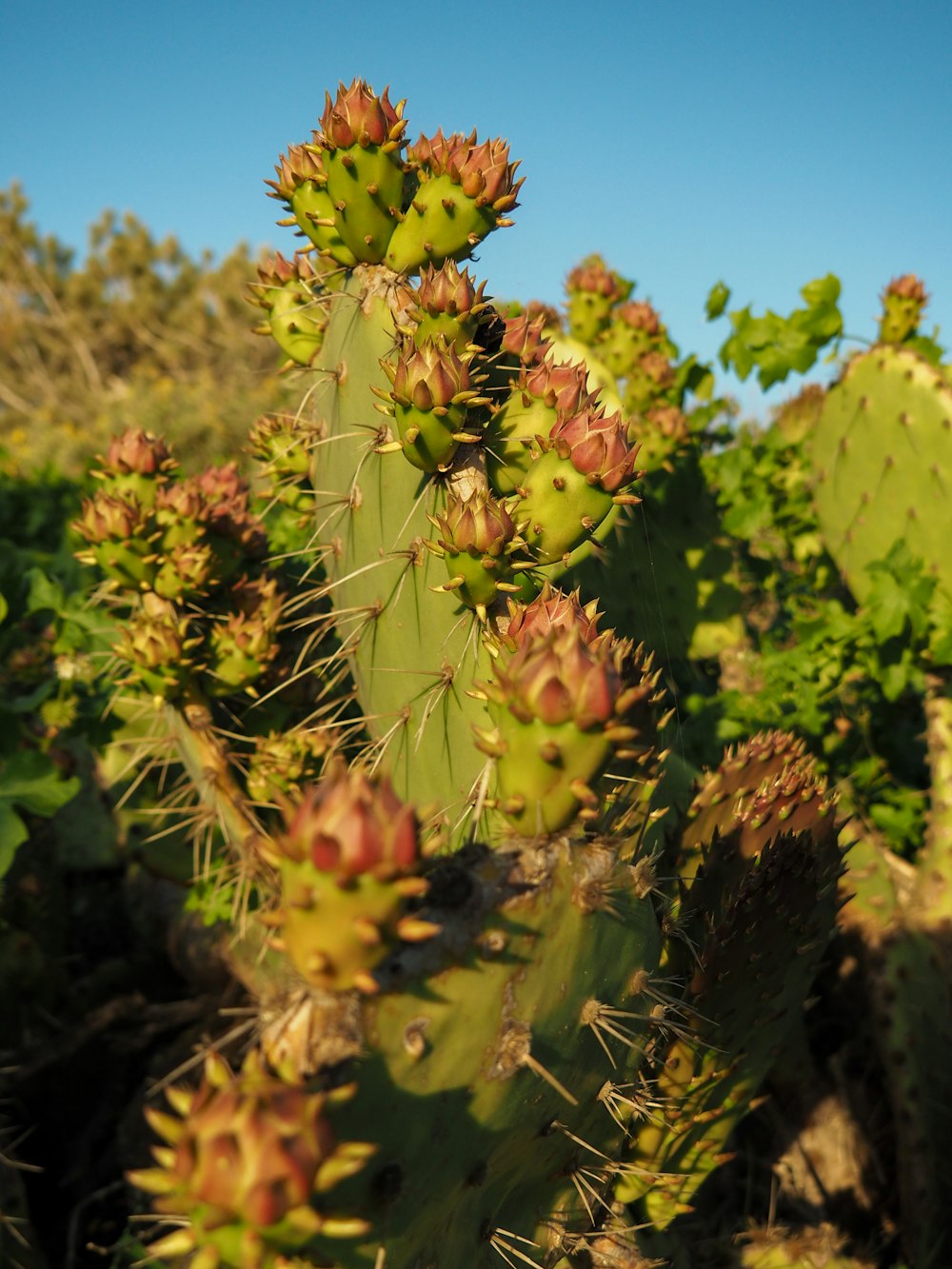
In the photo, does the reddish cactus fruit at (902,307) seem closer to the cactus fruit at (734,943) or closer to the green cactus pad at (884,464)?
the green cactus pad at (884,464)

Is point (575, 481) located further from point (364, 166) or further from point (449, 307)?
point (364, 166)

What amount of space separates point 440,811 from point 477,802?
25 cm

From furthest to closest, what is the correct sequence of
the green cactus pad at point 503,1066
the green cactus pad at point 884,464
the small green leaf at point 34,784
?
the green cactus pad at point 884,464 < the small green leaf at point 34,784 < the green cactus pad at point 503,1066

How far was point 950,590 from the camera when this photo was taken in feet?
7.93

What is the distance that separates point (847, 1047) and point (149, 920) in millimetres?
1923

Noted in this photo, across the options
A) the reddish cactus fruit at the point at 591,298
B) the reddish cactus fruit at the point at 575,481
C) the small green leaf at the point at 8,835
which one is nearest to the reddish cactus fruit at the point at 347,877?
the reddish cactus fruit at the point at 575,481

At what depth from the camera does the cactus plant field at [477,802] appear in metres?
0.78

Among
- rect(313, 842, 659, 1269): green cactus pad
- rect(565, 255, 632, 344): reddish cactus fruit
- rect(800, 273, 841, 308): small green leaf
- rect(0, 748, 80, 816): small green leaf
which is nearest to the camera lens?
rect(313, 842, 659, 1269): green cactus pad

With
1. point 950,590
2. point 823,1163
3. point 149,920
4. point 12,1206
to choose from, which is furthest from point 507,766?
point 149,920

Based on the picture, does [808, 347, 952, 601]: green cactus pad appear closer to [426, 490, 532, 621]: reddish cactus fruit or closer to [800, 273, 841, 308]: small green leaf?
[800, 273, 841, 308]: small green leaf

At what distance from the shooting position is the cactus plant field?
0.78 metres

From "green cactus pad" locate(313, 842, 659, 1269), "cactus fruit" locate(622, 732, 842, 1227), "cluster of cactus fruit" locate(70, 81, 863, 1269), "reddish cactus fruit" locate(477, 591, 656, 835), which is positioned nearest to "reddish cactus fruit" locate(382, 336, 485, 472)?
"cluster of cactus fruit" locate(70, 81, 863, 1269)

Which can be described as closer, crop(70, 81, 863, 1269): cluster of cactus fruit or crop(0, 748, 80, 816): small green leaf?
crop(70, 81, 863, 1269): cluster of cactus fruit

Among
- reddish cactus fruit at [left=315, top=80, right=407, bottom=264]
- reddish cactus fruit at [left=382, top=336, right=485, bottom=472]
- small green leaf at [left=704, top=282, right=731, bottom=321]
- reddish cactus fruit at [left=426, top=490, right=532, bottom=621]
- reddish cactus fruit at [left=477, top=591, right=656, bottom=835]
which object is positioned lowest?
reddish cactus fruit at [left=477, top=591, right=656, bottom=835]
